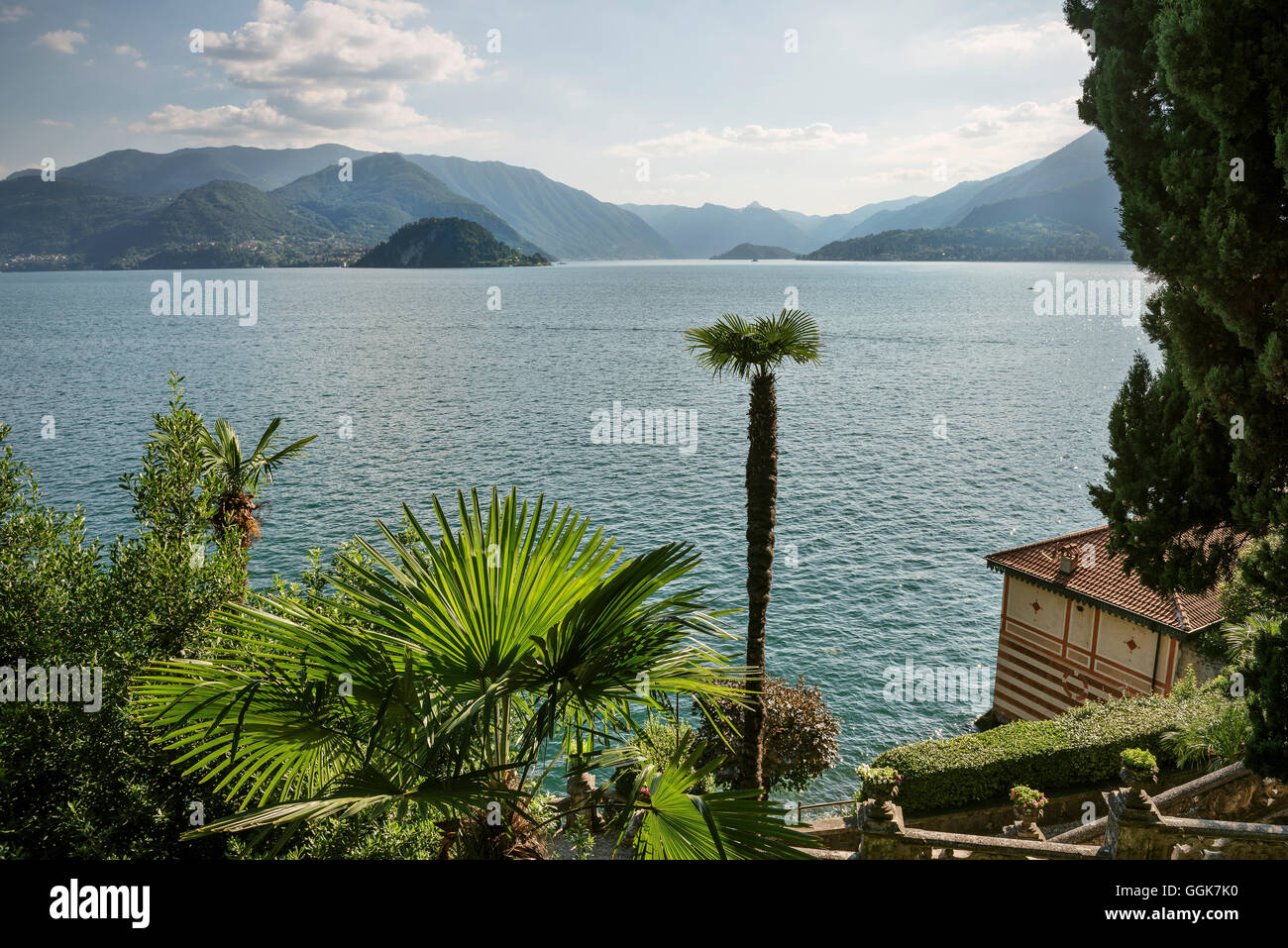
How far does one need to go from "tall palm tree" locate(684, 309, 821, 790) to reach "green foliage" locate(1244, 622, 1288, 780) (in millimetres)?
8338

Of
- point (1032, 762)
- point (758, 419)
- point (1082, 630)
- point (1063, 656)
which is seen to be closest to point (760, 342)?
point (758, 419)

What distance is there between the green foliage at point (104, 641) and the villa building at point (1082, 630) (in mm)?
21051

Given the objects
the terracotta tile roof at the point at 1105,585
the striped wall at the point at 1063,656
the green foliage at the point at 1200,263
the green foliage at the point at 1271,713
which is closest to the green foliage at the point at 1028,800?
the green foliage at the point at 1200,263

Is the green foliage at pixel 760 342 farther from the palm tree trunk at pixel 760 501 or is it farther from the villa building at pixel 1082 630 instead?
the villa building at pixel 1082 630

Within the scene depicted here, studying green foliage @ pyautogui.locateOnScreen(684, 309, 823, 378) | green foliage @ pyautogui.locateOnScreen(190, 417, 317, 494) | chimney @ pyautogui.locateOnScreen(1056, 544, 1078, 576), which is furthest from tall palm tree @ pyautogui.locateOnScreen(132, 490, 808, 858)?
chimney @ pyautogui.locateOnScreen(1056, 544, 1078, 576)

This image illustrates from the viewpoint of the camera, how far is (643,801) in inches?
194

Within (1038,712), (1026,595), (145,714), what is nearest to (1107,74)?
(145,714)

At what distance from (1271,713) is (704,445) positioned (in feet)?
166

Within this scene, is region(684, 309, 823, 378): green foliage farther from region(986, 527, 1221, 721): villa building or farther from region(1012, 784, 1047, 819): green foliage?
region(986, 527, 1221, 721): villa building

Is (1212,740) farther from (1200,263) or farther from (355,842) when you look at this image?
(355,842)

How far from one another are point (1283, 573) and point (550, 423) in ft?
188

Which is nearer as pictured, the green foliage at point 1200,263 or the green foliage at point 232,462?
the green foliage at point 1200,263

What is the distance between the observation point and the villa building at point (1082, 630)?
2156cm
